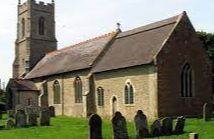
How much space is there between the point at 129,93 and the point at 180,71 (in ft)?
15.3

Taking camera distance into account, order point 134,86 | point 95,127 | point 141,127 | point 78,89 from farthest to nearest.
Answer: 1. point 78,89
2. point 134,86
3. point 141,127
4. point 95,127

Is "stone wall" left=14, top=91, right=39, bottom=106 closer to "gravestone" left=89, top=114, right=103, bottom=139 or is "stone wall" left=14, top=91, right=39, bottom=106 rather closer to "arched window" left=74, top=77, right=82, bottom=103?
"arched window" left=74, top=77, right=82, bottom=103

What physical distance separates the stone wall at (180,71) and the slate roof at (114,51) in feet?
2.68

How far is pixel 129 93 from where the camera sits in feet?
128

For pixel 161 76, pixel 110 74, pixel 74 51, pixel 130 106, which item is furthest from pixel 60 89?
pixel 161 76

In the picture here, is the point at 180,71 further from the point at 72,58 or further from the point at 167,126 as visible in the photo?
the point at 72,58

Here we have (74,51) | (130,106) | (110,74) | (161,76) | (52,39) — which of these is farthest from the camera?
(52,39)

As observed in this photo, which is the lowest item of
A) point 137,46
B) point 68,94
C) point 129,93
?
point 129,93

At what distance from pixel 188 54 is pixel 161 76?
11.6ft

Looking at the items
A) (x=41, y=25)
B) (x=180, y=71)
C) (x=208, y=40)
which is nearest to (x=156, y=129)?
(x=180, y=71)

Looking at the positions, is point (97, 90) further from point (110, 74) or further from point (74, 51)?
point (74, 51)

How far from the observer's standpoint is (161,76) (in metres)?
35.9

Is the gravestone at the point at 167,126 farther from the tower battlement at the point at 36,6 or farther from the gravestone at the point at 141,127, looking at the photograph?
the tower battlement at the point at 36,6

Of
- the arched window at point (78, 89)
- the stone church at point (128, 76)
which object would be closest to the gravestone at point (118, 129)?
the stone church at point (128, 76)
